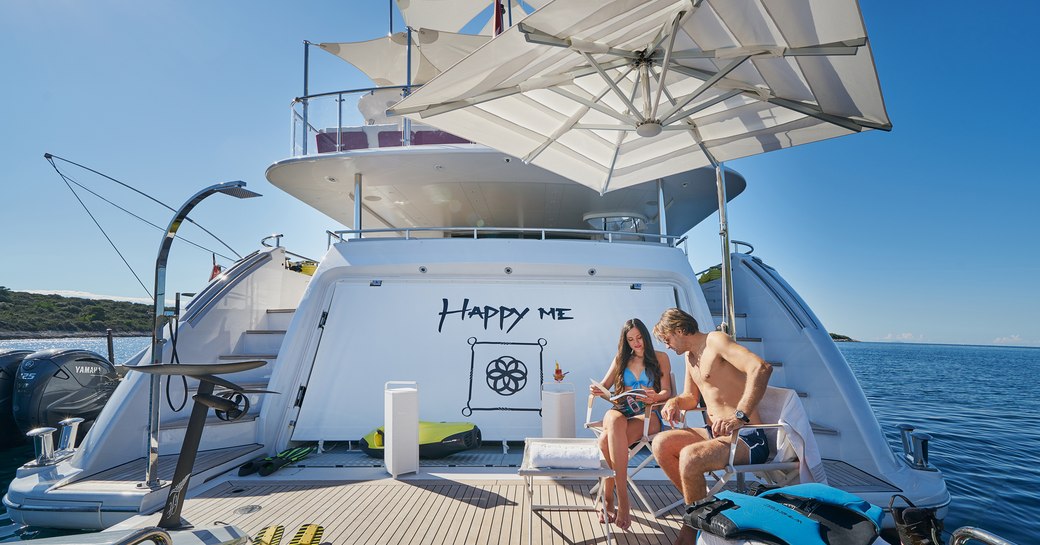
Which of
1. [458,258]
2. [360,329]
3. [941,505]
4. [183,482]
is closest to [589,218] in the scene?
[458,258]

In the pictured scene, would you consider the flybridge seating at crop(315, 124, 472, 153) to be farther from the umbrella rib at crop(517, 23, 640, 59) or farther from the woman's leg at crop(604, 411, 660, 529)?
the woman's leg at crop(604, 411, 660, 529)

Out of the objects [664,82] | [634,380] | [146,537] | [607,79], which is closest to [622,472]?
[634,380]

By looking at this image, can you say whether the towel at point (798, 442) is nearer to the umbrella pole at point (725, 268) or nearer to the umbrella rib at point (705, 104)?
the umbrella pole at point (725, 268)

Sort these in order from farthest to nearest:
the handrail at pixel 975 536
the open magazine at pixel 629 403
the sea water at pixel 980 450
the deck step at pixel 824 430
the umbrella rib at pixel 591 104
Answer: the sea water at pixel 980 450
the deck step at pixel 824 430
the umbrella rib at pixel 591 104
the open magazine at pixel 629 403
the handrail at pixel 975 536

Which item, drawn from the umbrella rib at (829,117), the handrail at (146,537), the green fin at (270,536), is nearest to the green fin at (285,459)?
the green fin at (270,536)

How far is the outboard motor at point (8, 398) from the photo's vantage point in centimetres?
704

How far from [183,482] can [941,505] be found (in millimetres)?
5396

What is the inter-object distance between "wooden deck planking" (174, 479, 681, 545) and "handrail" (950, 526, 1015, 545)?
1661mm

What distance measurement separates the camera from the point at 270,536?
122 inches

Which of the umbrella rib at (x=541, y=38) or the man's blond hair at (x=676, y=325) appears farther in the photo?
the man's blond hair at (x=676, y=325)

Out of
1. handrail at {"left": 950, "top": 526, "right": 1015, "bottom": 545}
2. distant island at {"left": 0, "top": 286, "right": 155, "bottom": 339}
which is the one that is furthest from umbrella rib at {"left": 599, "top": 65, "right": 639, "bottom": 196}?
distant island at {"left": 0, "top": 286, "right": 155, "bottom": 339}

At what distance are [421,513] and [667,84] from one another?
3.96 metres

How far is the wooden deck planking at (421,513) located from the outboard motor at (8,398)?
573 centimetres

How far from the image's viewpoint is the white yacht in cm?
375
